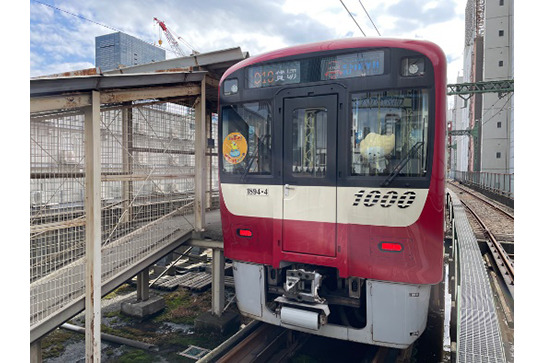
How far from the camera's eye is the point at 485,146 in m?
35.1

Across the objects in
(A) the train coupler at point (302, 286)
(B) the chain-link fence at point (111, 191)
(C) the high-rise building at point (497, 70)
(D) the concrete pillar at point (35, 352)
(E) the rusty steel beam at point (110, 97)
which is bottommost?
(D) the concrete pillar at point (35, 352)

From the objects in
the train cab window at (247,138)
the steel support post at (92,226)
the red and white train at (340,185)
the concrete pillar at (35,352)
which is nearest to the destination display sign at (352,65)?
the red and white train at (340,185)

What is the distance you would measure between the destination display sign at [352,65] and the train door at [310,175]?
0.86ft

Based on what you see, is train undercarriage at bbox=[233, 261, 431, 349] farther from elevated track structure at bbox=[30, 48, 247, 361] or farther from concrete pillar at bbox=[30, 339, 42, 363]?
concrete pillar at bbox=[30, 339, 42, 363]

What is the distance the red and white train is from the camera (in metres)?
3.61

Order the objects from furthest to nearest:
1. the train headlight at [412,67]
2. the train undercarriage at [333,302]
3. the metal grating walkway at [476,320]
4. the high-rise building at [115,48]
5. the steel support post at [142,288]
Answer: the high-rise building at [115,48], the steel support post at [142,288], the train undercarriage at [333,302], the train headlight at [412,67], the metal grating walkway at [476,320]

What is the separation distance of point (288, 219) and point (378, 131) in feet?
4.43

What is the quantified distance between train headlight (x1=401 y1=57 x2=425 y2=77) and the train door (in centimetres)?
72

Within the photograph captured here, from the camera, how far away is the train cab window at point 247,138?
14.2 ft

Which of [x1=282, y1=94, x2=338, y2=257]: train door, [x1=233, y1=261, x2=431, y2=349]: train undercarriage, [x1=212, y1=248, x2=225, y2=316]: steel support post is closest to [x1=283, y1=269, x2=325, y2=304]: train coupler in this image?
[x1=233, y1=261, x2=431, y2=349]: train undercarriage

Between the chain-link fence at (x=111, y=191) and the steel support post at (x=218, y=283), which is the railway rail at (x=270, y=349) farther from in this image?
the chain-link fence at (x=111, y=191)

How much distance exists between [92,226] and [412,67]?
396 centimetres

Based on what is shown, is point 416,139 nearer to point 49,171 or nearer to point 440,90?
point 440,90

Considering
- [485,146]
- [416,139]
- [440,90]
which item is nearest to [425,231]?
[416,139]
